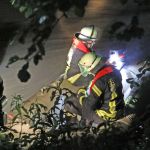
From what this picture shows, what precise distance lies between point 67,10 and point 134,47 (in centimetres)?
343

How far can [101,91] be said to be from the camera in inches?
102

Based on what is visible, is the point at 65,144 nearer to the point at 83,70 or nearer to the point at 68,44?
the point at 83,70

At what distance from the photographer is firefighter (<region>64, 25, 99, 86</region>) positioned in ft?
11.1

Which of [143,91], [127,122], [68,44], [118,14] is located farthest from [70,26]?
[127,122]

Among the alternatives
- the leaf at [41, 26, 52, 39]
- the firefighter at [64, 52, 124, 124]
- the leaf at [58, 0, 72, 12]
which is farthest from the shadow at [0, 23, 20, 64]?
the leaf at [58, 0, 72, 12]

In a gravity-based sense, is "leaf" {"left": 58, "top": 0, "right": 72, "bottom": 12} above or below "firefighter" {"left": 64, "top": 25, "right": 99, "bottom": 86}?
above

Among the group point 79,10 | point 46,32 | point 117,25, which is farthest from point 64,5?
point 117,25

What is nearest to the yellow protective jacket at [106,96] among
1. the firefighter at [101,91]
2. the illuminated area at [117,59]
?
the firefighter at [101,91]

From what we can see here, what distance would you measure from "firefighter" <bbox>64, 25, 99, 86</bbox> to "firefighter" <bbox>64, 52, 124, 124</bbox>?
1.76 ft

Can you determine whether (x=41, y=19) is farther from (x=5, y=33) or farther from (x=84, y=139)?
(x=5, y=33)

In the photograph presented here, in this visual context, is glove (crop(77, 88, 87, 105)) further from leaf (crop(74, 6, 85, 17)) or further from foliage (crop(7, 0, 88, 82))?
leaf (crop(74, 6, 85, 17))

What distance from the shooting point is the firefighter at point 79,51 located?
3.38 metres

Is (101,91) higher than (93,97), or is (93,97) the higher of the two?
(101,91)

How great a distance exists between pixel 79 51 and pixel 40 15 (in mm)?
2193
